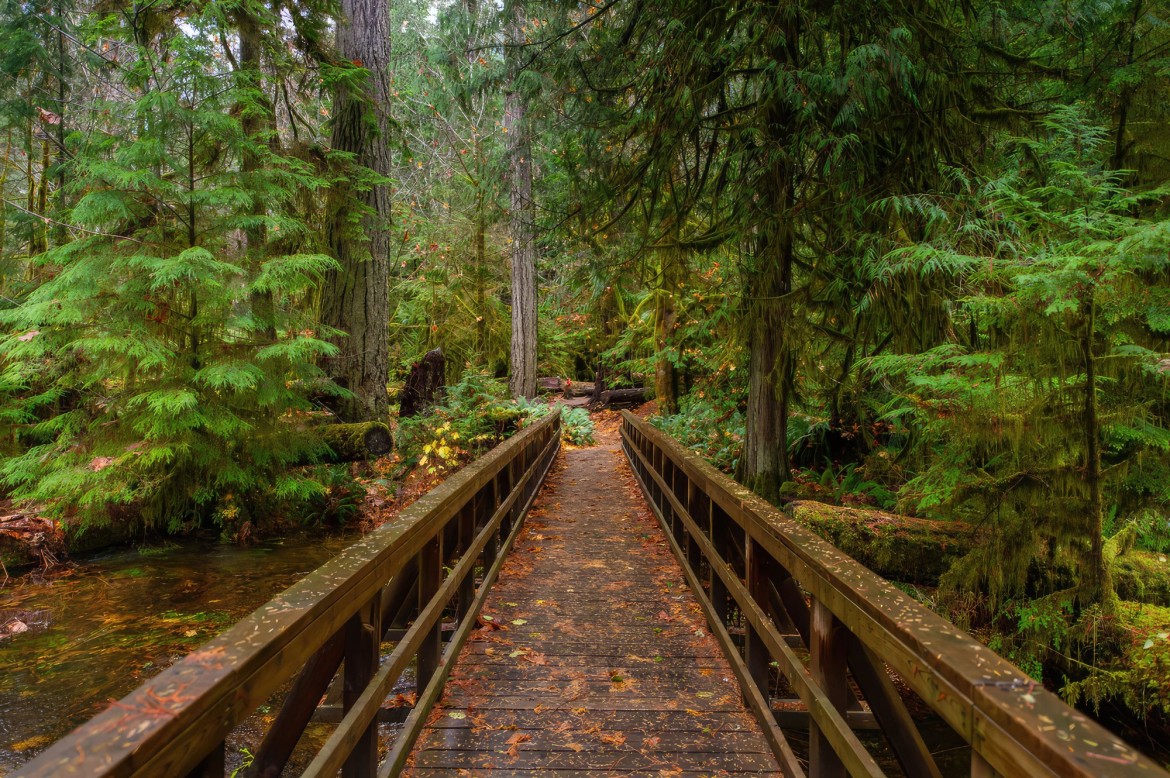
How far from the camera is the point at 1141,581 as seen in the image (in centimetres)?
441

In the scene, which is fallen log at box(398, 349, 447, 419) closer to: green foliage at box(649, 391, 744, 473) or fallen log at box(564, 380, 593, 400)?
green foliage at box(649, 391, 744, 473)

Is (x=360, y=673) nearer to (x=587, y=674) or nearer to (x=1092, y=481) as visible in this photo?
(x=587, y=674)

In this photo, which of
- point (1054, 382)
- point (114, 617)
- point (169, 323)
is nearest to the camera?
point (1054, 382)

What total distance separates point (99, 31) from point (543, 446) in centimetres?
800

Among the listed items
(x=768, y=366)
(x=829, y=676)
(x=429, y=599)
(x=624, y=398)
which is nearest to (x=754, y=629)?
(x=829, y=676)

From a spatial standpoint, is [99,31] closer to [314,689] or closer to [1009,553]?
[314,689]

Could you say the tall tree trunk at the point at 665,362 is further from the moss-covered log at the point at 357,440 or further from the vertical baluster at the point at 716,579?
the vertical baluster at the point at 716,579

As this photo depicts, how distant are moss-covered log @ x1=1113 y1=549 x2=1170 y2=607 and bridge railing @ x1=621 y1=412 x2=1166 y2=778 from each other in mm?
2282

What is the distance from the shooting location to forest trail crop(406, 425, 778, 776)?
304cm

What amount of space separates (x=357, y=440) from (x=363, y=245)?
2930 millimetres

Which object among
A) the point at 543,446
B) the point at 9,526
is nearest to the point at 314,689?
the point at 9,526

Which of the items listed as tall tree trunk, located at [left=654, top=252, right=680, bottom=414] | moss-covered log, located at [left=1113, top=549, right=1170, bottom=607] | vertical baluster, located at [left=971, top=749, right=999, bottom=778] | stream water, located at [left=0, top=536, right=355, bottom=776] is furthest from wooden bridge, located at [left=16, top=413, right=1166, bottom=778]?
tall tree trunk, located at [left=654, top=252, right=680, bottom=414]

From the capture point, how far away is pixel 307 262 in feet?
23.8

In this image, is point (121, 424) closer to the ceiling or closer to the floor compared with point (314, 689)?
closer to the ceiling
